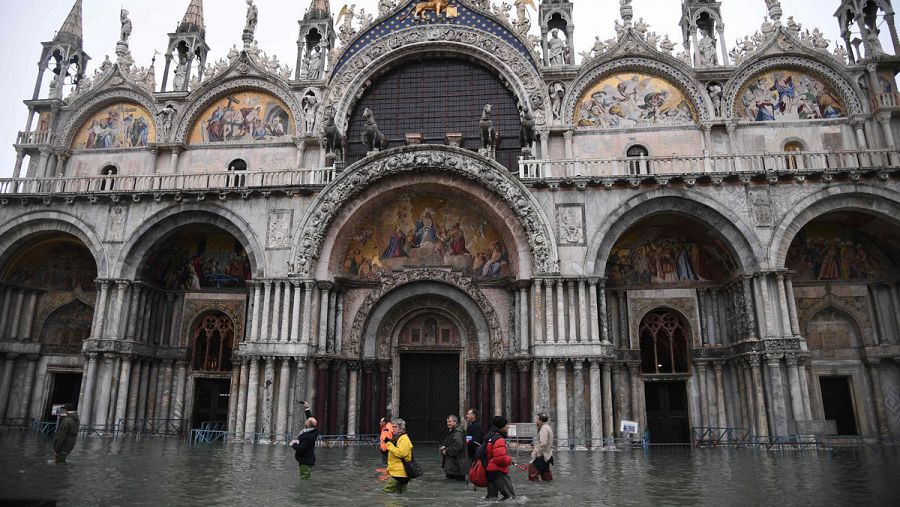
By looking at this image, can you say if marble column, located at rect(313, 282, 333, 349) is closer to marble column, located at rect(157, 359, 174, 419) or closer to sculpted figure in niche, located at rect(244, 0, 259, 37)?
marble column, located at rect(157, 359, 174, 419)

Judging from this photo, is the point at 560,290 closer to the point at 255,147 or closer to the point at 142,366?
the point at 255,147

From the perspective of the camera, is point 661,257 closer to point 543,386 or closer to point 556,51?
point 543,386

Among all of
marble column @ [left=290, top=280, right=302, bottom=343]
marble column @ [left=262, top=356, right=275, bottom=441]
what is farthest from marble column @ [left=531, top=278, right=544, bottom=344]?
marble column @ [left=262, top=356, right=275, bottom=441]

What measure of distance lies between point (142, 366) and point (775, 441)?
22042 mm

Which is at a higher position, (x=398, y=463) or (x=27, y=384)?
(x=27, y=384)

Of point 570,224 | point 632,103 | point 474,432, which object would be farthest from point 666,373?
point 474,432

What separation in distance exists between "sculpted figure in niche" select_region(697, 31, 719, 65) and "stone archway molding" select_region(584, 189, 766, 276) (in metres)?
7.32

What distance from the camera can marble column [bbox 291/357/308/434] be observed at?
64.3 ft

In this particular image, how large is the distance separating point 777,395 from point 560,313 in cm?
703

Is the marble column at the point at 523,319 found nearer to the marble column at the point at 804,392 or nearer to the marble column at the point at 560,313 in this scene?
the marble column at the point at 560,313

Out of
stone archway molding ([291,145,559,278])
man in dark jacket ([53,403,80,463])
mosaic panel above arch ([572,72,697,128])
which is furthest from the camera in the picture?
mosaic panel above arch ([572,72,697,128])

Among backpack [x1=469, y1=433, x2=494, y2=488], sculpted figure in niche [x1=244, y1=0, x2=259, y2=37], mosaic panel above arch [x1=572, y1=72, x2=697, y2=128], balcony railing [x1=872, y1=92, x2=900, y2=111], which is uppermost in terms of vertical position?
sculpted figure in niche [x1=244, y1=0, x2=259, y2=37]

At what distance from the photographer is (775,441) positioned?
1811cm

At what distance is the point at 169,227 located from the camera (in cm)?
2233
